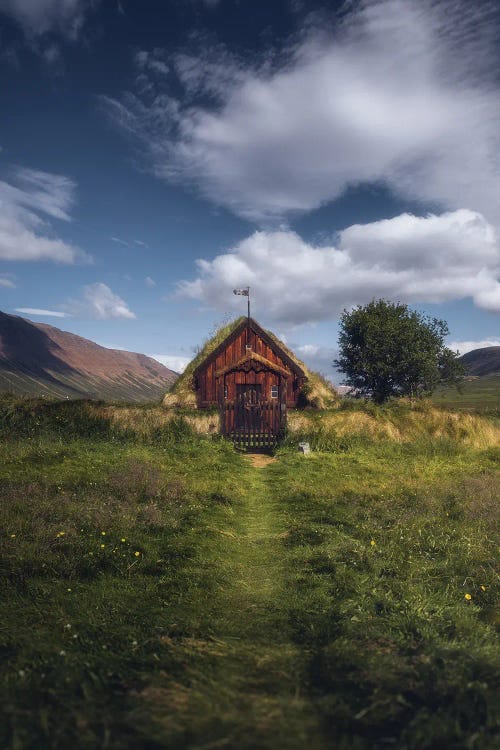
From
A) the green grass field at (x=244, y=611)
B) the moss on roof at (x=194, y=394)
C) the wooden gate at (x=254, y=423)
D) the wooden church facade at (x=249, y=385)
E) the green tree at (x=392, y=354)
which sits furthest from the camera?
the green tree at (x=392, y=354)

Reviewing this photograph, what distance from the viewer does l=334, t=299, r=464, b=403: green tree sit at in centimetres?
4316

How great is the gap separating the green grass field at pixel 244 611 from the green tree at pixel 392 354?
3072cm

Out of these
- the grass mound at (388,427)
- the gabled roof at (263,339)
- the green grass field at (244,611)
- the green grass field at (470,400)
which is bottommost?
the green grass field at (244,611)

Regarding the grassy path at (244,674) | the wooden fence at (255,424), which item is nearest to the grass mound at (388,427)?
the wooden fence at (255,424)

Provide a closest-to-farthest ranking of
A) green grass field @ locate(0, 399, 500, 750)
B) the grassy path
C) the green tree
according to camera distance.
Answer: the grassy path
green grass field @ locate(0, 399, 500, 750)
the green tree

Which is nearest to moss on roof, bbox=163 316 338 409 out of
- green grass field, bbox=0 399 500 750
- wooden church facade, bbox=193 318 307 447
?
wooden church facade, bbox=193 318 307 447

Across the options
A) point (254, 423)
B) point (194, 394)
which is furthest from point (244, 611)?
point (194, 394)

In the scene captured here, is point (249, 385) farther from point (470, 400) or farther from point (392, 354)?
point (470, 400)

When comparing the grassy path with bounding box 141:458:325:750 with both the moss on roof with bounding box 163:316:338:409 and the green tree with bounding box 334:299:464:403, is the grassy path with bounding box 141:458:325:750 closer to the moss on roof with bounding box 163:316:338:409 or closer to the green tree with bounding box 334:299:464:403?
the moss on roof with bounding box 163:316:338:409

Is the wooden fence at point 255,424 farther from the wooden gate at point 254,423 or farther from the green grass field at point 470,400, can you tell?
the green grass field at point 470,400

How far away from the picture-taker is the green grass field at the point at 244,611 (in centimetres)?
351

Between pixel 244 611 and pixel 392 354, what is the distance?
41079 millimetres

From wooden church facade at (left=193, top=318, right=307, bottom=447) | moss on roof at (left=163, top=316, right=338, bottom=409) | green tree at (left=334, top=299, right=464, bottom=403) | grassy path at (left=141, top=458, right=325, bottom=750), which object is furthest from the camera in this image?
green tree at (left=334, top=299, right=464, bottom=403)

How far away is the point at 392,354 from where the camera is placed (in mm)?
43719
